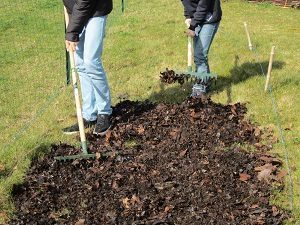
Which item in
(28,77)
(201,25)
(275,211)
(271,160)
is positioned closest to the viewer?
(275,211)

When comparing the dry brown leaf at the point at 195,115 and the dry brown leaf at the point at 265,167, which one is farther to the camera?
the dry brown leaf at the point at 195,115

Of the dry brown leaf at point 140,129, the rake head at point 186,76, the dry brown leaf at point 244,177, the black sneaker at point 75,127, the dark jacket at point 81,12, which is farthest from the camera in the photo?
the rake head at point 186,76

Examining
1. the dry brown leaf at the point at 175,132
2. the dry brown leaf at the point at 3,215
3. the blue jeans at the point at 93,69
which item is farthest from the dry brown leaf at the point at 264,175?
the dry brown leaf at the point at 3,215

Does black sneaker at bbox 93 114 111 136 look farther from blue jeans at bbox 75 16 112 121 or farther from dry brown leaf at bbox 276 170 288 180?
dry brown leaf at bbox 276 170 288 180

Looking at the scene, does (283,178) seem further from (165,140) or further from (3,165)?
(3,165)

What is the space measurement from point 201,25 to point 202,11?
296 millimetres

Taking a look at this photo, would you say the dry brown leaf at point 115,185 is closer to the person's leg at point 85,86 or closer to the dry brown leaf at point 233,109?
the person's leg at point 85,86

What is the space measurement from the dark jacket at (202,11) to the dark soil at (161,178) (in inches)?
52.2

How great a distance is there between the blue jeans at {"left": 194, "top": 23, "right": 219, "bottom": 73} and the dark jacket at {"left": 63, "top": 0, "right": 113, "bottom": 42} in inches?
69.0

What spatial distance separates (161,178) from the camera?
4688mm

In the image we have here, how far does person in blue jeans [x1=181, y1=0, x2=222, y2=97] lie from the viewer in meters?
6.02

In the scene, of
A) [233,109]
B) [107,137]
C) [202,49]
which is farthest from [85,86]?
[233,109]

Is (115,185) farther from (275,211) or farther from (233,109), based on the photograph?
(233,109)

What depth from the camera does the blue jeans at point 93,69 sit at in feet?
16.6
